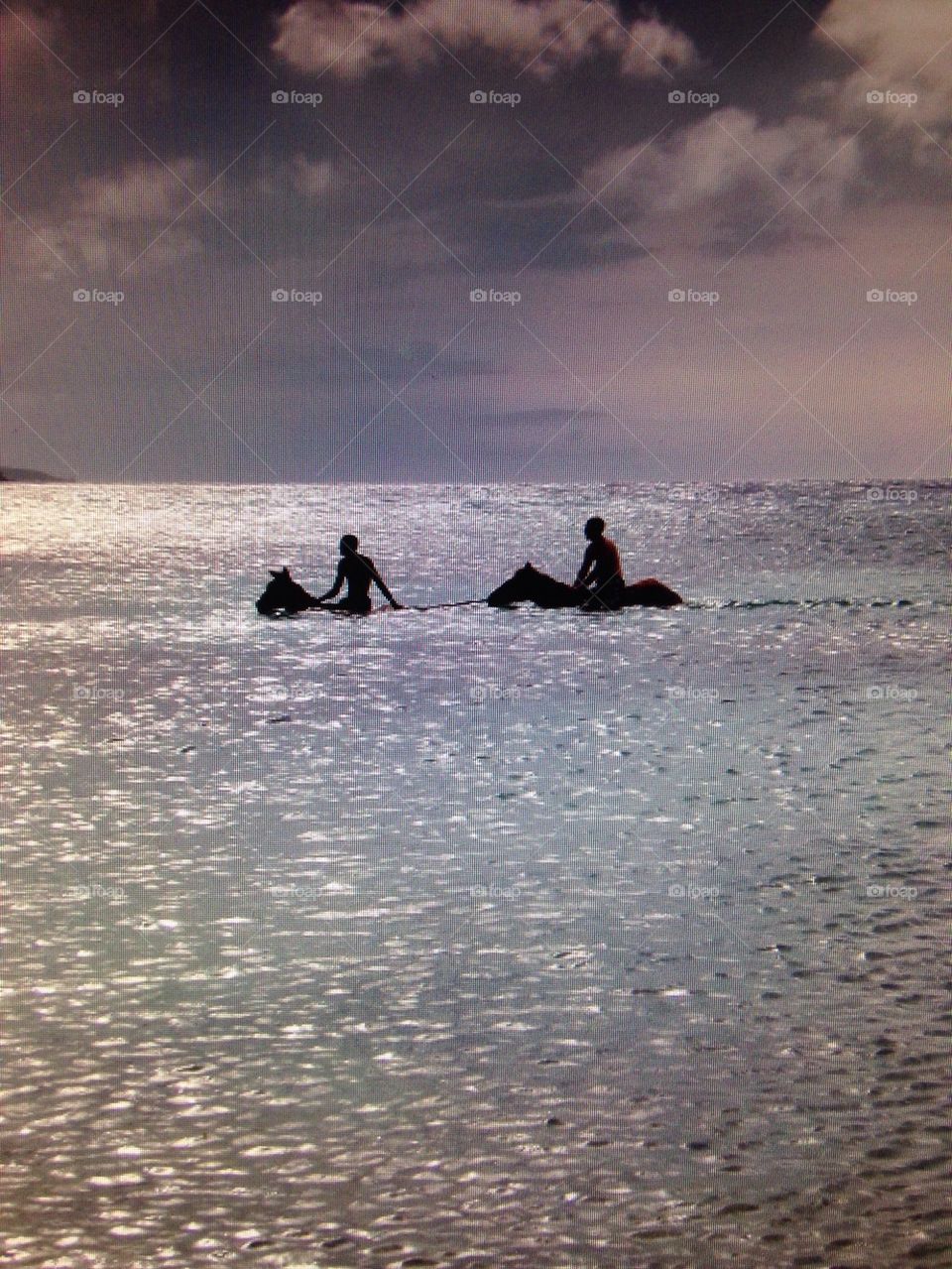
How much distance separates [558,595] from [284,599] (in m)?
4.98

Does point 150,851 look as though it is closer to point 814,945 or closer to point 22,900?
point 22,900

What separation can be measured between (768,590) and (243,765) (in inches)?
974

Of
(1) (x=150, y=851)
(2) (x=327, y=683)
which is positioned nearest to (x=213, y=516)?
(2) (x=327, y=683)

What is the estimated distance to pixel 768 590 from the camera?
37062 millimetres
